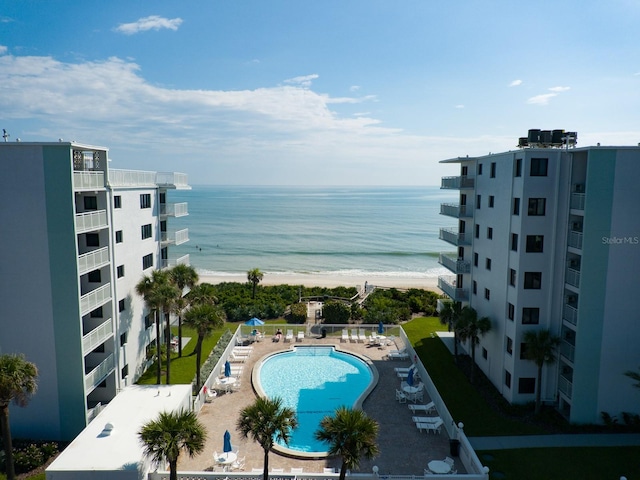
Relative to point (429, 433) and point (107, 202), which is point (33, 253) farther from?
point (429, 433)

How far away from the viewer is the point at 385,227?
144 metres

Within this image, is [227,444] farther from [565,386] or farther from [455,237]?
[455,237]

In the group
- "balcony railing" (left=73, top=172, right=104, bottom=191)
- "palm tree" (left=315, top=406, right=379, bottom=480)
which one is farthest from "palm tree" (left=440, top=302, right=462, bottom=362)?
"balcony railing" (left=73, top=172, right=104, bottom=191)

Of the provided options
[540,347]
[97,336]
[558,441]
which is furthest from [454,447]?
[97,336]

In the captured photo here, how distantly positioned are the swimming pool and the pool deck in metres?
0.65

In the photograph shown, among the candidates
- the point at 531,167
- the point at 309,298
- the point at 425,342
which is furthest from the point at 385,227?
the point at 531,167

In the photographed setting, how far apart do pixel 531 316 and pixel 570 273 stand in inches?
122

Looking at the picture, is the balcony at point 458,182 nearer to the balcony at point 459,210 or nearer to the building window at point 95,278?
the balcony at point 459,210

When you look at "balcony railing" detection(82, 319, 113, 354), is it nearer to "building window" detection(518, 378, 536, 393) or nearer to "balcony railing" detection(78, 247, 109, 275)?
"balcony railing" detection(78, 247, 109, 275)

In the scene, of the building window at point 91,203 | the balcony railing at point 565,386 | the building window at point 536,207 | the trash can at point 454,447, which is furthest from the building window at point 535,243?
the building window at point 91,203

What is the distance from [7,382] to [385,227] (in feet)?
436

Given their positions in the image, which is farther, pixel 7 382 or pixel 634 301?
pixel 634 301

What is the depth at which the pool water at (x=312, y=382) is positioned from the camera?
24406mm

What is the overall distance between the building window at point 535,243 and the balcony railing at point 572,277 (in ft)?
5.78
